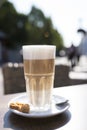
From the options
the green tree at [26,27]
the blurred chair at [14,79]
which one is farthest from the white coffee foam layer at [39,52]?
the green tree at [26,27]

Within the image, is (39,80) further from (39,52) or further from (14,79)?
(14,79)

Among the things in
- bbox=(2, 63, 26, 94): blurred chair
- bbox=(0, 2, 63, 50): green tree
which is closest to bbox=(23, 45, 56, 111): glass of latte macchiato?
bbox=(2, 63, 26, 94): blurred chair

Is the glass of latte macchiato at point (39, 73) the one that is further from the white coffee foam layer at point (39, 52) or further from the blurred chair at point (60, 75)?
the blurred chair at point (60, 75)

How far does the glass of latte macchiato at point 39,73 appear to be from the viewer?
0.49 meters

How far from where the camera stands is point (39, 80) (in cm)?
51

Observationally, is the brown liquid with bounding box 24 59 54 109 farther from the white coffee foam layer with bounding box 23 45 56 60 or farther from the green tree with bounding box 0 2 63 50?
the green tree with bounding box 0 2 63 50

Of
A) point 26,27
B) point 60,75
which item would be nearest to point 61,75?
point 60,75

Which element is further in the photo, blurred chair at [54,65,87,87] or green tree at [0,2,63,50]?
green tree at [0,2,63,50]

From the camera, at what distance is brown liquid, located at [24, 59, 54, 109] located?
1.64 ft

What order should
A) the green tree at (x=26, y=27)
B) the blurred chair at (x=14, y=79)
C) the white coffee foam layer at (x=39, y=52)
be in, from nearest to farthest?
the white coffee foam layer at (x=39, y=52), the blurred chair at (x=14, y=79), the green tree at (x=26, y=27)

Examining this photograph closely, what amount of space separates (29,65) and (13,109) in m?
0.10

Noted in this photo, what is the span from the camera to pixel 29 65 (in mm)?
501

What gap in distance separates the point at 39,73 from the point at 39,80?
15 mm

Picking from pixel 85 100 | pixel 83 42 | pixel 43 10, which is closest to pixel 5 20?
pixel 43 10
